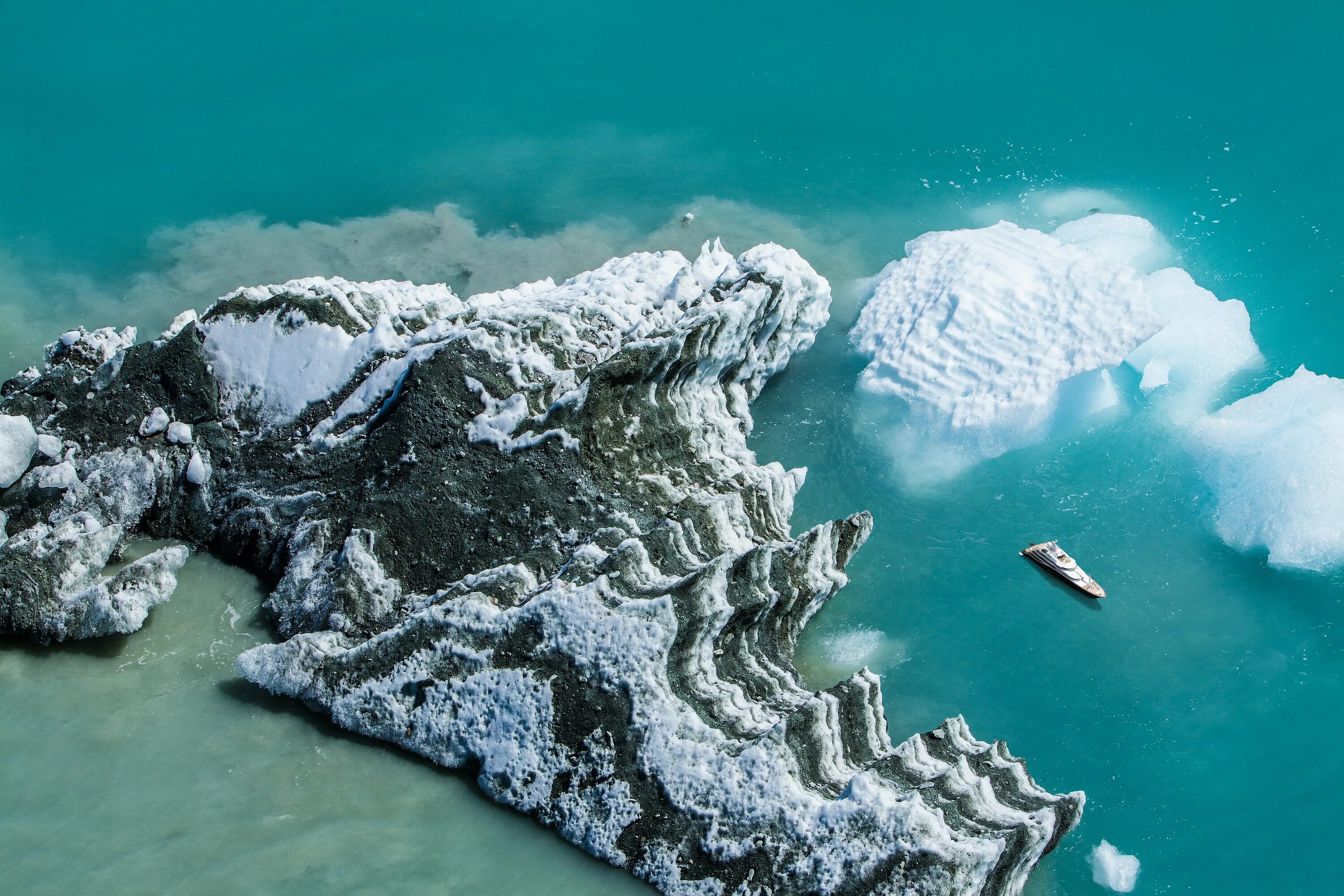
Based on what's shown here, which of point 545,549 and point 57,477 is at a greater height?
point 545,549

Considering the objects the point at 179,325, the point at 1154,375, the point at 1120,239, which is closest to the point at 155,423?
the point at 179,325

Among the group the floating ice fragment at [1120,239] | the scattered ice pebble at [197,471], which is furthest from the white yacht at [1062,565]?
the scattered ice pebble at [197,471]

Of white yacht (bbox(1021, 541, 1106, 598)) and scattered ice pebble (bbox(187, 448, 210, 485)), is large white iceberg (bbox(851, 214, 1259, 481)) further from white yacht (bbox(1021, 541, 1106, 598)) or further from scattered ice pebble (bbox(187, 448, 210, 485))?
scattered ice pebble (bbox(187, 448, 210, 485))

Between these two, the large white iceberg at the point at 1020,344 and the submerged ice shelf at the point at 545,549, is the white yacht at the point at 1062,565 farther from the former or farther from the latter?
the submerged ice shelf at the point at 545,549

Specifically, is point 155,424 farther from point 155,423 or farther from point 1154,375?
point 1154,375

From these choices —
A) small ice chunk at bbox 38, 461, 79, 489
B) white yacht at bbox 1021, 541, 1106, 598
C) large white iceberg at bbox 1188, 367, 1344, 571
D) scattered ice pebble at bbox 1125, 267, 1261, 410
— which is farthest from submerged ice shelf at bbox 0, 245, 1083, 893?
scattered ice pebble at bbox 1125, 267, 1261, 410
